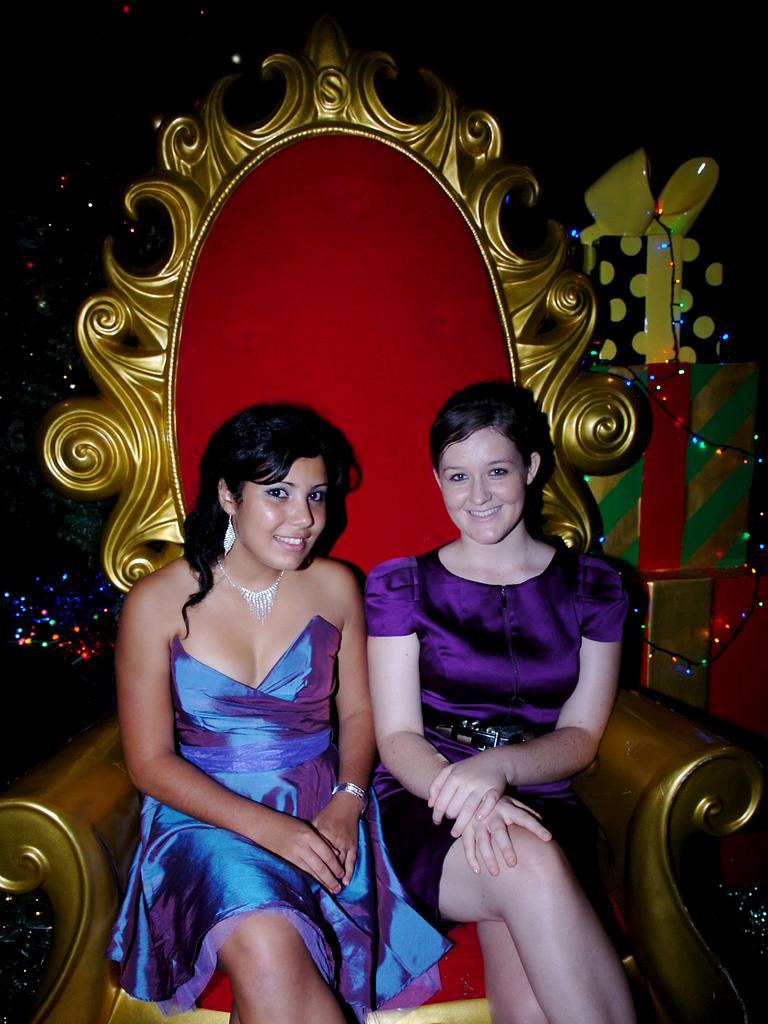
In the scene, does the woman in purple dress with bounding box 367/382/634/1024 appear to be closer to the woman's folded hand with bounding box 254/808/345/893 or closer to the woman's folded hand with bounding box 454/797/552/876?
the woman's folded hand with bounding box 454/797/552/876

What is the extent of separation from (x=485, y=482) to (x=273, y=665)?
1.91 ft

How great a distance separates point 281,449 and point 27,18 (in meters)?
2.43

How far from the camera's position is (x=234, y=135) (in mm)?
1680

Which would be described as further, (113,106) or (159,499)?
(113,106)

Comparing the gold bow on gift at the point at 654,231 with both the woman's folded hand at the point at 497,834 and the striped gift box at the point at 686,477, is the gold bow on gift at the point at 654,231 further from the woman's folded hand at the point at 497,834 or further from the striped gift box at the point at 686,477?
the woman's folded hand at the point at 497,834

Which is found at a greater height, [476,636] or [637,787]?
[476,636]

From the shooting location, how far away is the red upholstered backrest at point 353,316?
66.8 inches

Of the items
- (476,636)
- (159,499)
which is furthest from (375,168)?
(476,636)

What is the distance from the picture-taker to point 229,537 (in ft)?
5.06

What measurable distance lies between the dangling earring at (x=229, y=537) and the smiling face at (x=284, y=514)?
0.34 ft

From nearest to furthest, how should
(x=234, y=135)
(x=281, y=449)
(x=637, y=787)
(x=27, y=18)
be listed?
(x=637, y=787)
(x=281, y=449)
(x=234, y=135)
(x=27, y=18)

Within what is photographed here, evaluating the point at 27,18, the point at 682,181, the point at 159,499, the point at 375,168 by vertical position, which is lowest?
the point at 159,499

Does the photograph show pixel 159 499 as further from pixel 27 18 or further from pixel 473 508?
pixel 27 18

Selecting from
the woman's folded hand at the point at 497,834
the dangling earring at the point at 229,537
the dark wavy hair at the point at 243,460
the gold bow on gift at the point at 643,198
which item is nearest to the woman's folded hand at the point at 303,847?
the woman's folded hand at the point at 497,834
